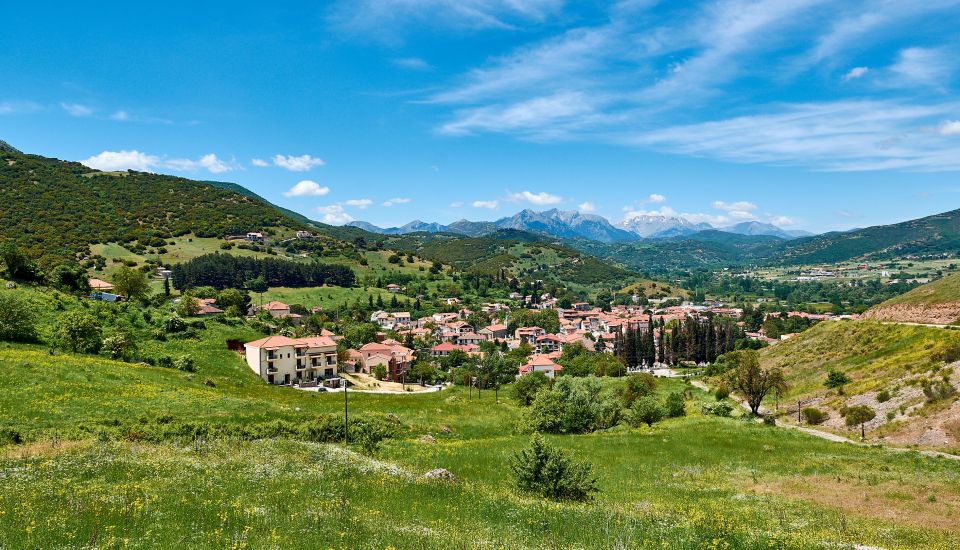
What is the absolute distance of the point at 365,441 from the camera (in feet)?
91.4

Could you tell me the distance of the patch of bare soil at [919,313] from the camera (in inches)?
2486

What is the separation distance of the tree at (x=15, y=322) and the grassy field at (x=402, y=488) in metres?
6.82

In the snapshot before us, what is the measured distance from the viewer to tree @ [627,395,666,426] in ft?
157

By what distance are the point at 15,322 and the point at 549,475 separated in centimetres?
5236

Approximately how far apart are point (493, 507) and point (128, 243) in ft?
626

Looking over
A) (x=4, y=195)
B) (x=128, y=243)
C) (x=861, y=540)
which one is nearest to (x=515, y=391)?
(x=861, y=540)

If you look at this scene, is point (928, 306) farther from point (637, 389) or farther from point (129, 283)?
point (129, 283)

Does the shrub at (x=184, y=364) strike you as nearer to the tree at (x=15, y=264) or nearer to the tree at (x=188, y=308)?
the tree at (x=188, y=308)

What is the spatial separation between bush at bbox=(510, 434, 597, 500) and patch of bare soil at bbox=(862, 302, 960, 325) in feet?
218

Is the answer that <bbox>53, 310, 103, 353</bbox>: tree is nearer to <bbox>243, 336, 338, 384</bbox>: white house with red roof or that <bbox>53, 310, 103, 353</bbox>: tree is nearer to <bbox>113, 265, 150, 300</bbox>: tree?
<bbox>243, 336, 338, 384</bbox>: white house with red roof

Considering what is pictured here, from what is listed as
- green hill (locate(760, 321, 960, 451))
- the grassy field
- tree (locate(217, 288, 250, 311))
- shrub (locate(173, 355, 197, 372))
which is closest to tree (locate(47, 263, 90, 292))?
shrub (locate(173, 355, 197, 372))

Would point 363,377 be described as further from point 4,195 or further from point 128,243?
point 4,195

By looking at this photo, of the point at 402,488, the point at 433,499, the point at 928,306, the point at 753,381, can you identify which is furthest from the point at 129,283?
the point at 928,306

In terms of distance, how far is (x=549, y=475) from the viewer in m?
18.8
